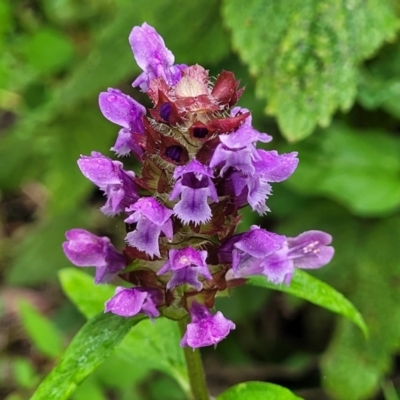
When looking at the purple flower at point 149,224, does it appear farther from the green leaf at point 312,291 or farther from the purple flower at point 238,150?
the green leaf at point 312,291

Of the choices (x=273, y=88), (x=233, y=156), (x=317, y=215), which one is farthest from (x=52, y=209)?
(x=233, y=156)

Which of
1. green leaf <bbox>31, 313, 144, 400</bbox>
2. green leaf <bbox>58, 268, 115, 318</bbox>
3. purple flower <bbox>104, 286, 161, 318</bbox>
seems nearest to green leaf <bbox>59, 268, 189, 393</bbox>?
green leaf <bbox>58, 268, 115, 318</bbox>

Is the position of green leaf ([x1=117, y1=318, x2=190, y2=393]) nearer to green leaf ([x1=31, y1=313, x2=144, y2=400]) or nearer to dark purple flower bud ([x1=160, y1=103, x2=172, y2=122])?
green leaf ([x1=31, y1=313, x2=144, y2=400])

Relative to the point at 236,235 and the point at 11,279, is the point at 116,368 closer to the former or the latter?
the point at 11,279

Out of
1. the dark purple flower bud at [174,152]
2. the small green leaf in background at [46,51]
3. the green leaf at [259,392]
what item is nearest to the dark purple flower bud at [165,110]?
the dark purple flower bud at [174,152]

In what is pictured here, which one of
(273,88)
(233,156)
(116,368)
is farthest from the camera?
(116,368)

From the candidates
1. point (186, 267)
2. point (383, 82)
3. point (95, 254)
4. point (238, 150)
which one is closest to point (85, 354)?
point (95, 254)

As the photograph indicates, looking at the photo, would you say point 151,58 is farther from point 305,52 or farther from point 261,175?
point 305,52
